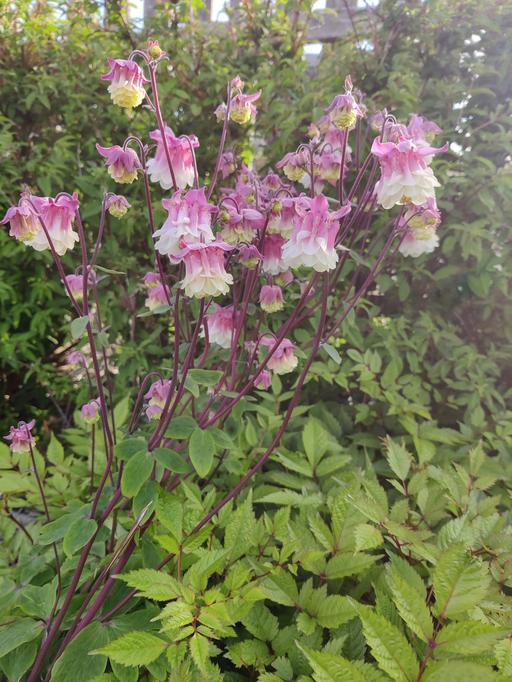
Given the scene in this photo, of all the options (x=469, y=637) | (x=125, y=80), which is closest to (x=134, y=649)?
(x=469, y=637)

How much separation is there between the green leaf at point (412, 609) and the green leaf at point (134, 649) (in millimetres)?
324

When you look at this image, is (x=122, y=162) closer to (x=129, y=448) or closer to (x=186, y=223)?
(x=186, y=223)

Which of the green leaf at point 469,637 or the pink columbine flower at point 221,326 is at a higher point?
the pink columbine flower at point 221,326

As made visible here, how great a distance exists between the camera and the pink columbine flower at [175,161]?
82 centimetres

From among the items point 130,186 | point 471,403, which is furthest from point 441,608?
point 130,186

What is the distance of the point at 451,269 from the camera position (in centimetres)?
175

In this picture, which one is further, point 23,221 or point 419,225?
point 419,225

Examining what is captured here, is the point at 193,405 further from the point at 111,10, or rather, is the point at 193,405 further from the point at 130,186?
the point at 111,10

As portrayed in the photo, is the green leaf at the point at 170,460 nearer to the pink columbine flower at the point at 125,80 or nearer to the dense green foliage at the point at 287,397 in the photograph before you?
the dense green foliage at the point at 287,397

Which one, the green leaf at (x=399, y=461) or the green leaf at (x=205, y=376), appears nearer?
the green leaf at (x=205, y=376)

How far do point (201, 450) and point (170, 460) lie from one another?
0.05 m

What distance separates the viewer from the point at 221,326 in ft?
3.25

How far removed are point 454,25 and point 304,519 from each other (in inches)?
69.3

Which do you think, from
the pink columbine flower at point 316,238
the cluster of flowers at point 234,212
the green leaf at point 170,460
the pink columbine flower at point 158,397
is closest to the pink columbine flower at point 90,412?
the cluster of flowers at point 234,212
